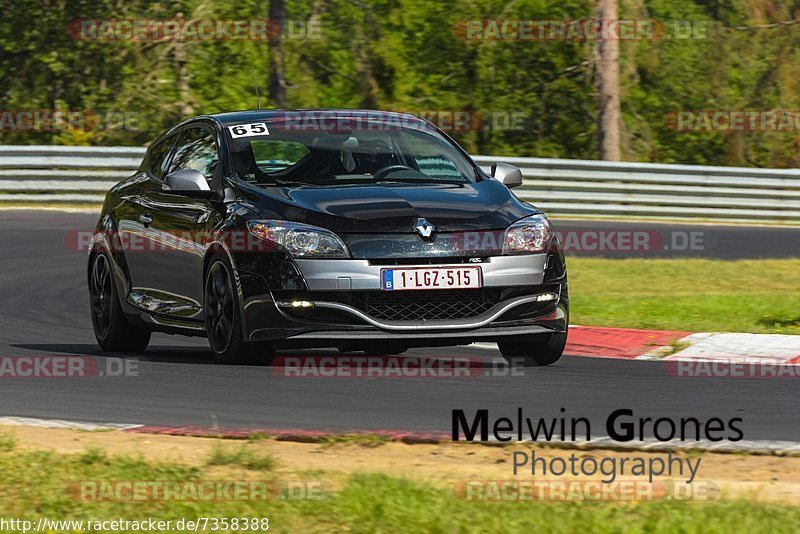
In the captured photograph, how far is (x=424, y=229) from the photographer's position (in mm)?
8711

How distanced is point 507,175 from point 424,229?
4.75 ft

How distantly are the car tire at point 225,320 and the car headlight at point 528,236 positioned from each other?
61.0 inches

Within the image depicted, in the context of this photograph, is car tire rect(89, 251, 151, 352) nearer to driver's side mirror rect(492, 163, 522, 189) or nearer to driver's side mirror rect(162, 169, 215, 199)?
driver's side mirror rect(162, 169, 215, 199)

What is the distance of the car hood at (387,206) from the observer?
8.77 metres

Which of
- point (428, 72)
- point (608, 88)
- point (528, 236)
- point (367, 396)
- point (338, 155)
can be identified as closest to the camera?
point (367, 396)

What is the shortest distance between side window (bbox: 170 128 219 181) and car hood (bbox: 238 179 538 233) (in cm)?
79

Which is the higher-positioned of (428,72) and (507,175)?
(507,175)

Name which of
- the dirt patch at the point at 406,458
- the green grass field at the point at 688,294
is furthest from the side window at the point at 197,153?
the green grass field at the point at 688,294

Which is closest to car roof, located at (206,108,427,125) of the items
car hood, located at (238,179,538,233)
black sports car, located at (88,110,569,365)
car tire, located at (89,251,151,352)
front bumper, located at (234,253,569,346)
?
black sports car, located at (88,110,569,365)

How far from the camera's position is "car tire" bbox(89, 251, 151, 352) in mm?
10805

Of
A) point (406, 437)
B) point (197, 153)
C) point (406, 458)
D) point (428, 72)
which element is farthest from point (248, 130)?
point (428, 72)

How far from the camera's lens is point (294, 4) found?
107 feet

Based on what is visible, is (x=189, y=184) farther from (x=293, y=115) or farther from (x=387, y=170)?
(x=387, y=170)

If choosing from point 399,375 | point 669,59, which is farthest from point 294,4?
point 399,375
